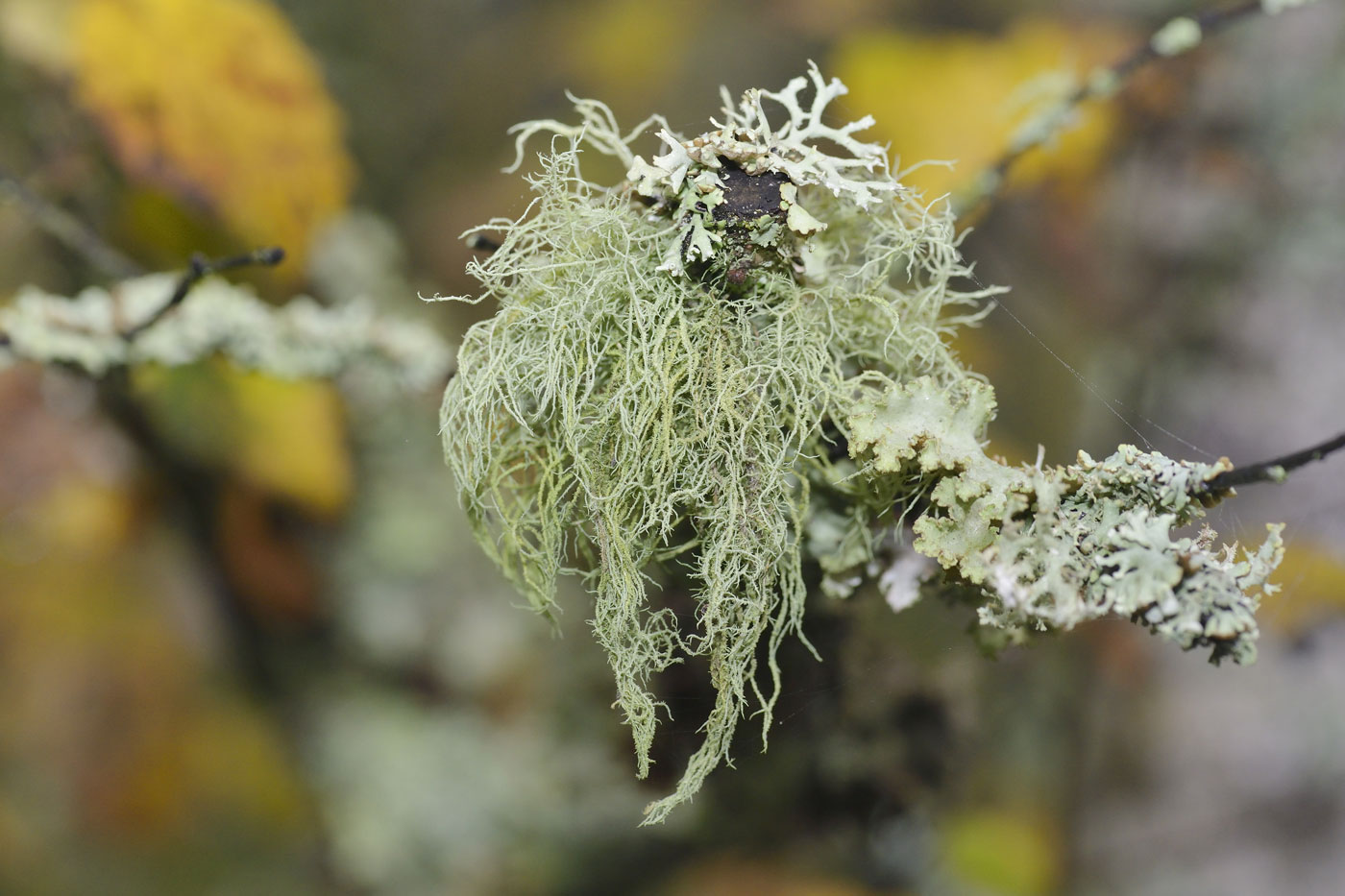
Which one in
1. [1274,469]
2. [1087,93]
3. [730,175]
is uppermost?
[1087,93]

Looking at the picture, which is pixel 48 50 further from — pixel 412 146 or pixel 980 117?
pixel 980 117

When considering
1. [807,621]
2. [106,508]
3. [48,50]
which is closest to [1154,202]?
[807,621]

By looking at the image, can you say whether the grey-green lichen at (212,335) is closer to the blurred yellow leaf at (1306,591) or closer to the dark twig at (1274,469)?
the dark twig at (1274,469)

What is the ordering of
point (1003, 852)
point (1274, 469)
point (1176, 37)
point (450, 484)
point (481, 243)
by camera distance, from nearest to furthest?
point (1274, 469) < point (481, 243) < point (1176, 37) < point (1003, 852) < point (450, 484)

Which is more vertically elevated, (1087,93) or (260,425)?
(260,425)

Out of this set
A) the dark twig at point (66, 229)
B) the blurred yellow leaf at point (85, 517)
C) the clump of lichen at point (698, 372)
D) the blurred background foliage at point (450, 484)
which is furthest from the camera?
the blurred yellow leaf at point (85, 517)

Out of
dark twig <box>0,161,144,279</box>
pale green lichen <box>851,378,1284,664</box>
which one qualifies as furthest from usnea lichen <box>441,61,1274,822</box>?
dark twig <box>0,161,144,279</box>

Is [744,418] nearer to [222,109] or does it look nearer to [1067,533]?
[1067,533]

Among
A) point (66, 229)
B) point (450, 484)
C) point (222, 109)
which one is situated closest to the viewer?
point (66, 229)

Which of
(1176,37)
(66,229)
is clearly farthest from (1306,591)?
(66,229)

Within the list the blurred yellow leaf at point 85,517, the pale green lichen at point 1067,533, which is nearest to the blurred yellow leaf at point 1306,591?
the pale green lichen at point 1067,533
